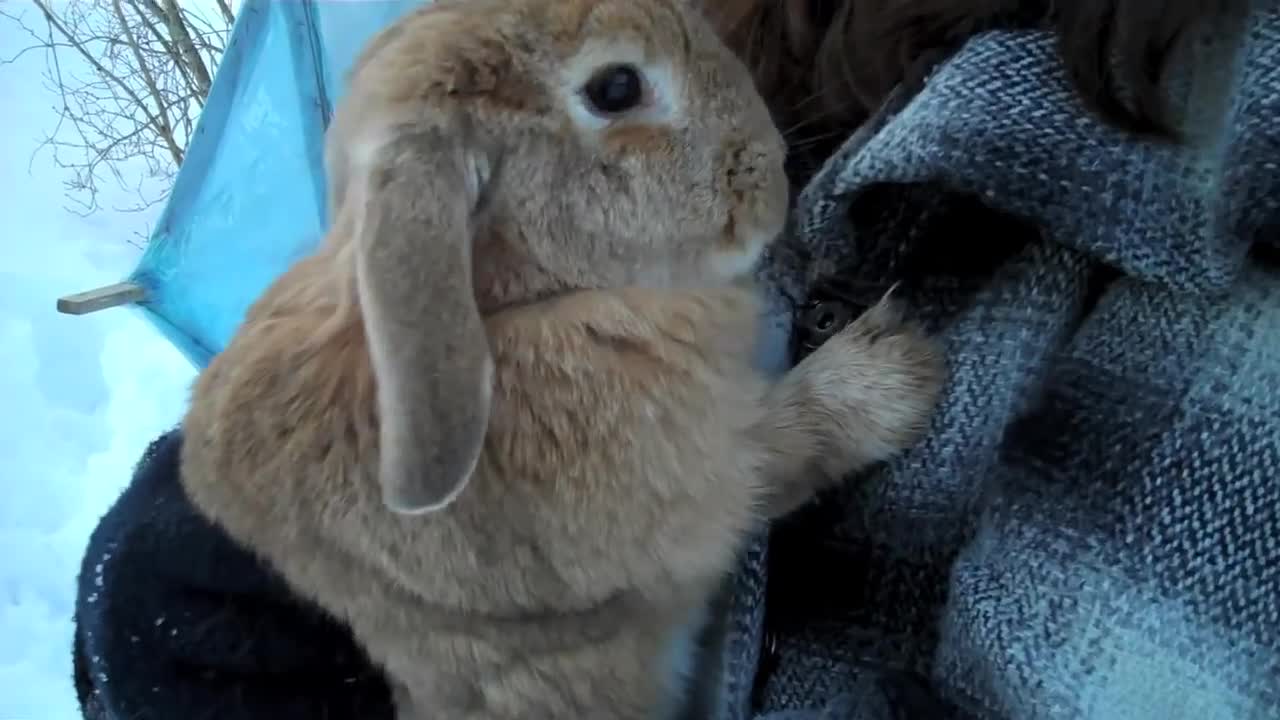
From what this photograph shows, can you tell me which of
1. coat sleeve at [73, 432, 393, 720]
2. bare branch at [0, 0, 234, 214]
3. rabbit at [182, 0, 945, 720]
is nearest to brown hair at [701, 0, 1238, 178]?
rabbit at [182, 0, 945, 720]

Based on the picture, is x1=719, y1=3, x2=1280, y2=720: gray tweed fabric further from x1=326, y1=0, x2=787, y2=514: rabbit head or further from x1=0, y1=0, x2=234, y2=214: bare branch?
x1=0, y1=0, x2=234, y2=214: bare branch

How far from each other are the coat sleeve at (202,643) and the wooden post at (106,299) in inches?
63.2

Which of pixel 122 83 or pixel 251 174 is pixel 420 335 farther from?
pixel 122 83

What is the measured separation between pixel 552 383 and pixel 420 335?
0.61 feet

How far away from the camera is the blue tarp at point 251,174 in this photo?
7.60 ft

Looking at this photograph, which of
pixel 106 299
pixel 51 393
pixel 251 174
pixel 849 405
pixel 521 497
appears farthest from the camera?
pixel 51 393

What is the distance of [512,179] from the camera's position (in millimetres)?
1112

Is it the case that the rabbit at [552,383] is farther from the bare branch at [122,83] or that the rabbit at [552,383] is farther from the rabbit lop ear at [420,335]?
the bare branch at [122,83]

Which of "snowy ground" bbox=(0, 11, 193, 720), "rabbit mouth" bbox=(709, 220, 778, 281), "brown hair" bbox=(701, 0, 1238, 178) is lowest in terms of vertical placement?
"snowy ground" bbox=(0, 11, 193, 720)

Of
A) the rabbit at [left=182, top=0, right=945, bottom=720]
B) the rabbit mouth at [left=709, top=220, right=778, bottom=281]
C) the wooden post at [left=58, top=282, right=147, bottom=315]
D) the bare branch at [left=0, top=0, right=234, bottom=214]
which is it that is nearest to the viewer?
the rabbit at [left=182, top=0, right=945, bottom=720]

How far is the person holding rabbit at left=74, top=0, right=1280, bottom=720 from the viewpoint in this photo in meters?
0.96

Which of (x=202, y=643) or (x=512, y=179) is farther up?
(x=512, y=179)

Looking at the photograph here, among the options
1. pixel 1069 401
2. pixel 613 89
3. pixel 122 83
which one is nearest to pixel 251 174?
pixel 122 83

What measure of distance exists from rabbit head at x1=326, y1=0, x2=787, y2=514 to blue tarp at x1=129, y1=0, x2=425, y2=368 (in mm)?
1154
